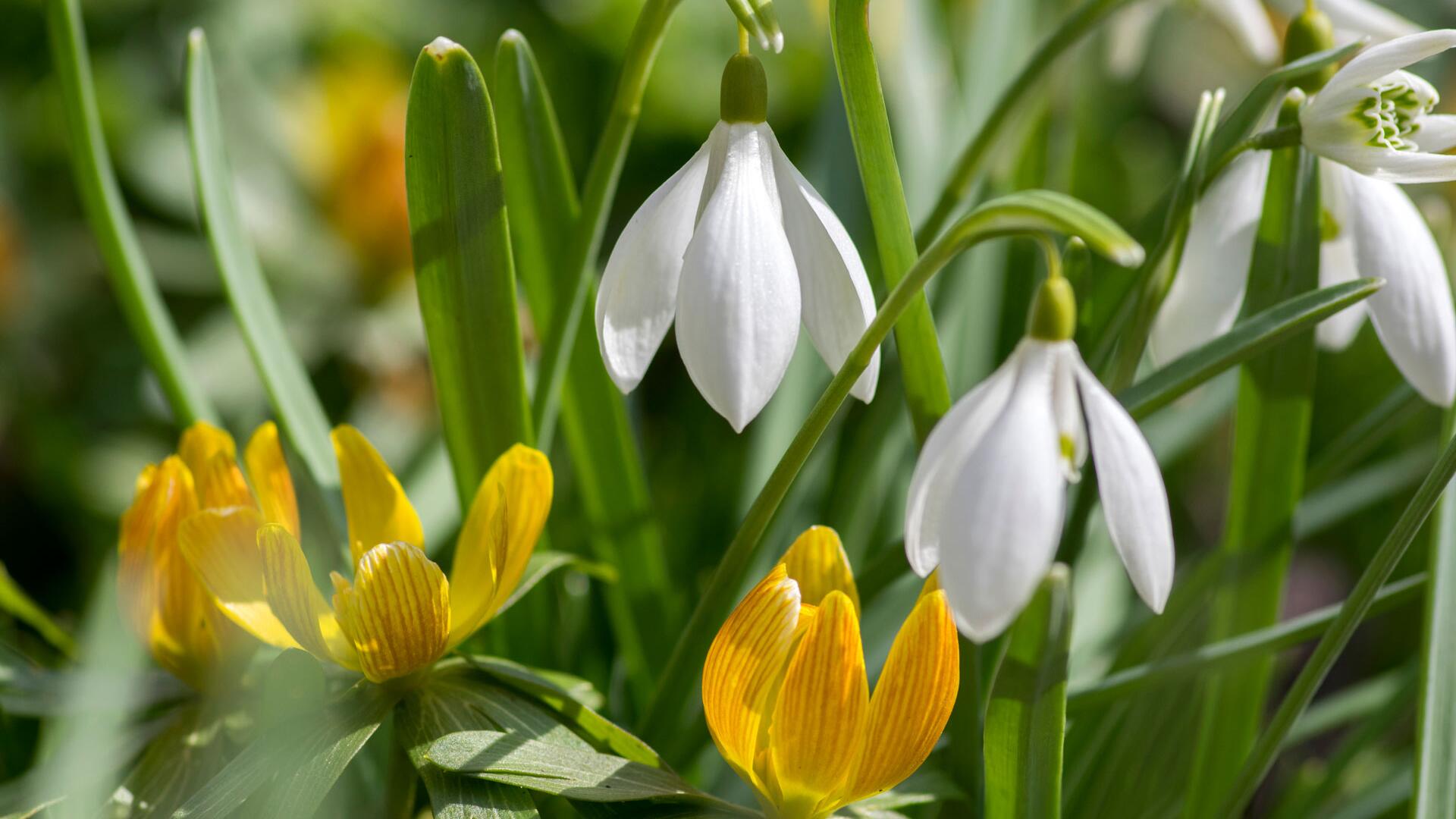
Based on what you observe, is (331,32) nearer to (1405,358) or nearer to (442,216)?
(442,216)

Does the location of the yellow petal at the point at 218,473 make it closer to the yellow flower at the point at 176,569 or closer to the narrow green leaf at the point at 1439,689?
the yellow flower at the point at 176,569

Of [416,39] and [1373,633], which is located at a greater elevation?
[416,39]

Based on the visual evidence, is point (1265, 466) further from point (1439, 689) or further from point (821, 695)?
point (821, 695)

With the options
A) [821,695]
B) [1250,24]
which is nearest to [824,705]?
[821,695]

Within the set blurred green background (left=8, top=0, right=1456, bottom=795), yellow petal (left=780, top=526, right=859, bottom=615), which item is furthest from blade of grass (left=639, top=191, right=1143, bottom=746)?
blurred green background (left=8, top=0, right=1456, bottom=795)

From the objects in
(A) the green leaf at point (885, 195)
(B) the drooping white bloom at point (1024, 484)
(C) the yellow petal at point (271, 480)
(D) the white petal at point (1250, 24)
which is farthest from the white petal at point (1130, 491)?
(D) the white petal at point (1250, 24)

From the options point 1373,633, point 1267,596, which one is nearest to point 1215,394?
point 1267,596
